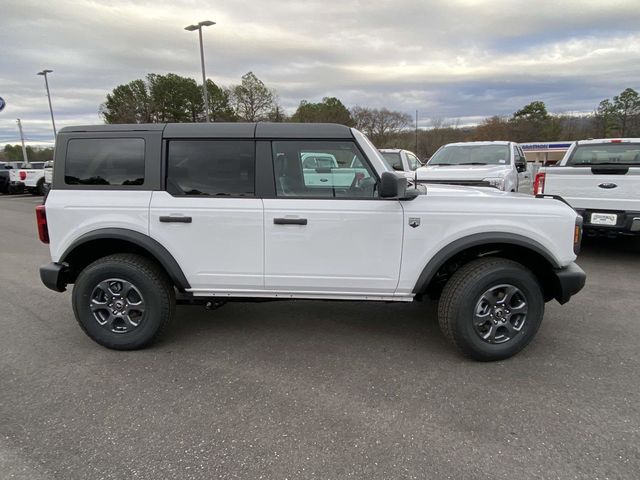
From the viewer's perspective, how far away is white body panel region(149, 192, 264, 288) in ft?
10.8

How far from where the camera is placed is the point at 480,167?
331 inches

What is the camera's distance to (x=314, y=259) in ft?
10.9

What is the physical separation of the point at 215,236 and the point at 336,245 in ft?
3.14

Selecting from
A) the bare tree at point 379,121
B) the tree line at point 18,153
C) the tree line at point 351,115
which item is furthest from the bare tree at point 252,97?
the tree line at point 18,153

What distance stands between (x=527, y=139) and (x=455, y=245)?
5949 cm

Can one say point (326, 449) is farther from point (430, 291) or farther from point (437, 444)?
point (430, 291)

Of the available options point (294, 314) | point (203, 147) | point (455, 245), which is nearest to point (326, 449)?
point (455, 245)

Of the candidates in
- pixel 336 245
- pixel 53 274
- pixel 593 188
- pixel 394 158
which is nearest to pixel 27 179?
pixel 394 158

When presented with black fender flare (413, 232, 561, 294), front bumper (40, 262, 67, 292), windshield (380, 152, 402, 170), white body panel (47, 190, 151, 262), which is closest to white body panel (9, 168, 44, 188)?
windshield (380, 152, 402, 170)

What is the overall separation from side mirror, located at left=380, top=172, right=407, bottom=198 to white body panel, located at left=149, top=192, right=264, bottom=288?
0.95 meters

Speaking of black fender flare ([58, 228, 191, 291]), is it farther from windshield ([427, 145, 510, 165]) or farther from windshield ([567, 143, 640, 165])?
windshield ([427, 145, 510, 165])

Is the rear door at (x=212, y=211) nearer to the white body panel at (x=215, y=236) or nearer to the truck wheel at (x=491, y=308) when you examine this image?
the white body panel at (x=215, y=236)

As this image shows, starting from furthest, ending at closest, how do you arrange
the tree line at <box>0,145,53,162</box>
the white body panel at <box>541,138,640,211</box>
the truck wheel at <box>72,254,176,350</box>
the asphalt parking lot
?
the tree line at <box>0,145,53,162</box>, the white body panel at <box>541,138,640,211</box>, the truck wheel at <box>72,254,176,350</box>, the asphalt parking lot

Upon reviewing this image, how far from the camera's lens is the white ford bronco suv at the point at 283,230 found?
3221 mm
